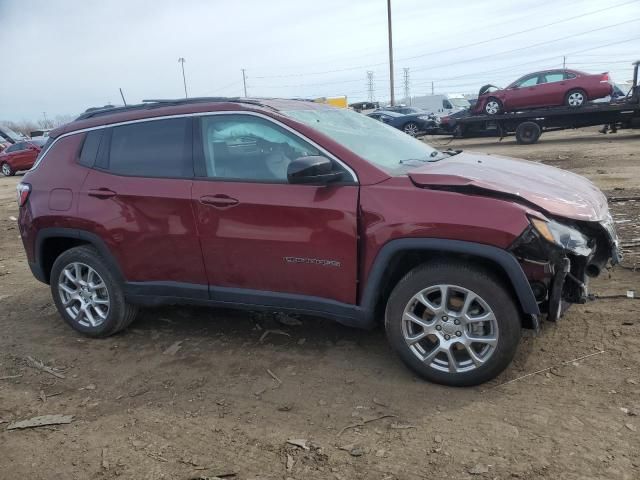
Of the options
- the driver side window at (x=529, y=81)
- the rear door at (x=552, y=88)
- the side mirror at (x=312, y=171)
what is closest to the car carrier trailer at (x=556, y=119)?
the rear door at (x=552, y=88)

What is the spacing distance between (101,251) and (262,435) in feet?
7.06

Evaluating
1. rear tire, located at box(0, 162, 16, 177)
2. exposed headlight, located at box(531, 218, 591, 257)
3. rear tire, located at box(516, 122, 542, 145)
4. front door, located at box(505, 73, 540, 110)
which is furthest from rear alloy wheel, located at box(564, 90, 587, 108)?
rear tire, located at box(0, 162, 16, 177)

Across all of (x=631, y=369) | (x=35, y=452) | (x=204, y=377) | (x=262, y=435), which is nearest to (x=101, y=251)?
(x=204, y=377)

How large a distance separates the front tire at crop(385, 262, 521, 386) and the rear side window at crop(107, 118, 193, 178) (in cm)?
180

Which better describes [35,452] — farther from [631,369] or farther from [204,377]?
[631,369]

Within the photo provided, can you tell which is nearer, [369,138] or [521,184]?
[521,184]

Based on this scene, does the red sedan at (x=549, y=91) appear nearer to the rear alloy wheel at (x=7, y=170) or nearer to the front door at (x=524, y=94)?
the front door at (x=524, y=94)

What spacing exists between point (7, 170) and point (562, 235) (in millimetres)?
26807

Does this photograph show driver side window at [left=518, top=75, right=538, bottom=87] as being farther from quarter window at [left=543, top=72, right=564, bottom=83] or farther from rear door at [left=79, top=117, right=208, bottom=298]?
rear door at [left=79, top=117, right=208, bottom=298]

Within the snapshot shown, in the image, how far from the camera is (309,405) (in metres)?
3.26

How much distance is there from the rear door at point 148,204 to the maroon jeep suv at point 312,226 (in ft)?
0.04

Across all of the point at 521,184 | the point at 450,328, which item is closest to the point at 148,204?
the point at 450,328

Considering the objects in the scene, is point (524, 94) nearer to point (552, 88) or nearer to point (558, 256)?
point (552, 88)

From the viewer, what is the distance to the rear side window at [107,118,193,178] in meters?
3.96
